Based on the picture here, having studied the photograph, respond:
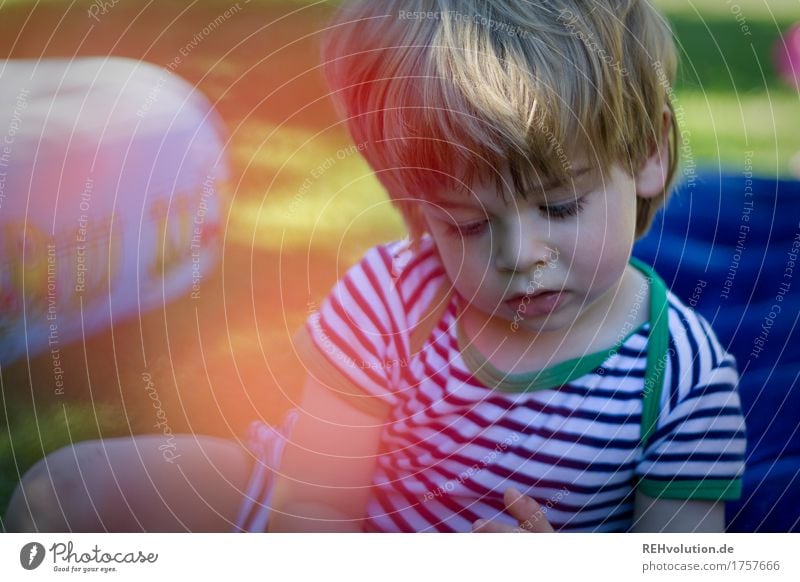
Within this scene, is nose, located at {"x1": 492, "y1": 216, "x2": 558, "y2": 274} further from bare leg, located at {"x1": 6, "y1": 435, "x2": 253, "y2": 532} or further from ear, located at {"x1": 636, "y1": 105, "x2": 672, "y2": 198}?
bare leg, located at {"x1": 6, "y1": 435, "x2": 253, "y2": 532}

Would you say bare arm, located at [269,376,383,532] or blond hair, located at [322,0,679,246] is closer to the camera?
blond hair, located at [322,0,679,246]

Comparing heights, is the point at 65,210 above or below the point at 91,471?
above

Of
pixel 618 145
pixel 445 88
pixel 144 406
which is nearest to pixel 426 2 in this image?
pixel 445 88

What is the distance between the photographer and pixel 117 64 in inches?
38.1

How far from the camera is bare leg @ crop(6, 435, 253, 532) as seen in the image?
0.98m

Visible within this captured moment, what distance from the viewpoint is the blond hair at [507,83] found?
866 millimetres

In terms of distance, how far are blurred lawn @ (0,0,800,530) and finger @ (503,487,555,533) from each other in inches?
8.5

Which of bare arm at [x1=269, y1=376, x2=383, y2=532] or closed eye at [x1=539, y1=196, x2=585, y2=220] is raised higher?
closed eye at [x1=539, y1=196, x2=585, y2=220]

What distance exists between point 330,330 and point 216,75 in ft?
0.80

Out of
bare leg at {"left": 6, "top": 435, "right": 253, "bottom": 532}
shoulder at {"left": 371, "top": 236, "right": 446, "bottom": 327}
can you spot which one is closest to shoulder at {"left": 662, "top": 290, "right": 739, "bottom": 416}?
shoulder at {"left": 371, "top": 236, "right": 446, "bottom": 327}

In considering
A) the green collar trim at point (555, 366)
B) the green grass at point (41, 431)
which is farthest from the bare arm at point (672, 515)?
the green grass at point (41, 431)

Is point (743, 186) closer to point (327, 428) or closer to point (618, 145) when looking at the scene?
point (618, 145)

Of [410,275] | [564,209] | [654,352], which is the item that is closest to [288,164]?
[410,275]
